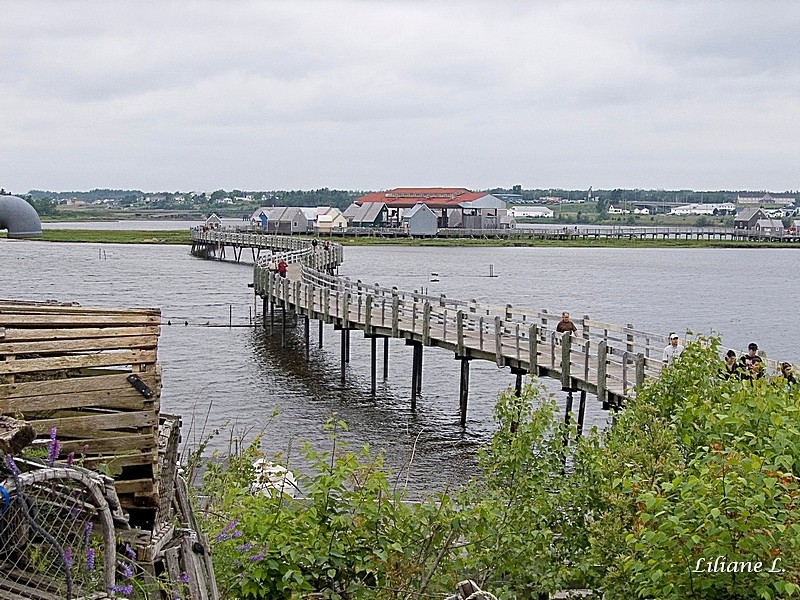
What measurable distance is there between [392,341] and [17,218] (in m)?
35.1

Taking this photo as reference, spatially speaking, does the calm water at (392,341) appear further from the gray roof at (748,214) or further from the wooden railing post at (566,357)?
the gray roof at (748,214)

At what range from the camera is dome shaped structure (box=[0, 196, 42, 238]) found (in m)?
8.09

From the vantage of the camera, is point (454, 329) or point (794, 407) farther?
point (454, 329)

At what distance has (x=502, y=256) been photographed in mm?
117375

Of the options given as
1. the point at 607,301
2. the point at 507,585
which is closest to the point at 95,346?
the point at 507,585

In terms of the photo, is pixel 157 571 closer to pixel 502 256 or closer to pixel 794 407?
pixel 794 407

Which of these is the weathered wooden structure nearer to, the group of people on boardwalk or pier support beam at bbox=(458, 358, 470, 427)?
the group of people on boardwalk

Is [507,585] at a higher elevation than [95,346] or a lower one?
lower

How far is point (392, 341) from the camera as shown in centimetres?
4306

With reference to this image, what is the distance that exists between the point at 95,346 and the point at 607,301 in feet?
192

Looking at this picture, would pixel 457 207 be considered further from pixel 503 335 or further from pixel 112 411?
pixel 112 411

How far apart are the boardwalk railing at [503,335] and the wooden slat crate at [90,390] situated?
8.89 m

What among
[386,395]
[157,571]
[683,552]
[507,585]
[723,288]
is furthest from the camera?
[723,288]
